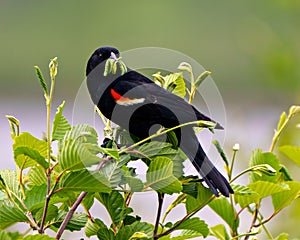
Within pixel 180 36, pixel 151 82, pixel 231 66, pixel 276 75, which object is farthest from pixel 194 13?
pixel 151 82

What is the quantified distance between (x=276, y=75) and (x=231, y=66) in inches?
304

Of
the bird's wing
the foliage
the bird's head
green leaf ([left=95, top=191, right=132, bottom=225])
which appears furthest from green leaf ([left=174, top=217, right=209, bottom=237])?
the bird's head

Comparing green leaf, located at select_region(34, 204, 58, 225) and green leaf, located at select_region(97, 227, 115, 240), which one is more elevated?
green leaf, located at select_region(34, 204, 58, 225)

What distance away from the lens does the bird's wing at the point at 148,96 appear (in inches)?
51.9

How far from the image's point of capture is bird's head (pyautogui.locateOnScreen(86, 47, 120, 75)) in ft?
5.19

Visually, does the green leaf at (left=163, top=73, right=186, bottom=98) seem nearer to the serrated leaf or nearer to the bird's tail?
the bird's tail

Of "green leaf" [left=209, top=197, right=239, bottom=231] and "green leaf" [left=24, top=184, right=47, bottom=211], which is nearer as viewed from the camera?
"green leaf" [left=24, top=184, right=47, bottom=211]

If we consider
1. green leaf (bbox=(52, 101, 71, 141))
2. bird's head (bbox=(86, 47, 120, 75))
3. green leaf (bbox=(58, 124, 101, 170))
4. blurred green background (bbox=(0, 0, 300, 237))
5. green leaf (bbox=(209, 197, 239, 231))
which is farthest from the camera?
blurred green background (bbox=(0, 0, 300, 237))

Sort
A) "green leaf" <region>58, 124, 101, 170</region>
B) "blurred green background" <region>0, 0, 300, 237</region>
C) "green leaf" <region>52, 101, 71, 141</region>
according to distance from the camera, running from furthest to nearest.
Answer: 1. "blurred green background" <region>0, 0, 300, 237</region>
2. "green leaf" <region>52, 101, 71, 141</region>
3. "green leaf" <region>58, 124, 101, 170</region>

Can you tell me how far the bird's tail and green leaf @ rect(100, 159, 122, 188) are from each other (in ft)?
0.60

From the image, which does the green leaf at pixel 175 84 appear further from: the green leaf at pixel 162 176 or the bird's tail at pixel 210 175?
the green leaf at pixel 162 176

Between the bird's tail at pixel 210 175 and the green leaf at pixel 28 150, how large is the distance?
0.92ft

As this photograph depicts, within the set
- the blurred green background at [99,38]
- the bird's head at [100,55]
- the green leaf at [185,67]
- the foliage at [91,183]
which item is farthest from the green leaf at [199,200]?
the blurred green background at [99,38]

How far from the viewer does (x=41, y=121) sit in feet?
22.0
